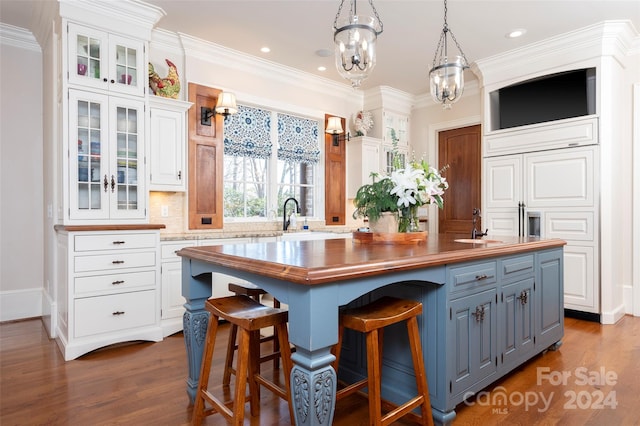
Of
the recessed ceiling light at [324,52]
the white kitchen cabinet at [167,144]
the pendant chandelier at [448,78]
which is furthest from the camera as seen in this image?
the recessed ceiling light at [324,52]

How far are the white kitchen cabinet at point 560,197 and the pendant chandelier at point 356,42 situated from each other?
9.41 feet

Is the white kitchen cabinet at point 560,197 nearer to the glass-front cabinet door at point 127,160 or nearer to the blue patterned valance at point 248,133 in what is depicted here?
the blue patterned valance at point 248,133

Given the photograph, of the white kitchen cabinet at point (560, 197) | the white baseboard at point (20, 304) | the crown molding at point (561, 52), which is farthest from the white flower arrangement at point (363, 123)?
the white baseboard at point (20, 304)

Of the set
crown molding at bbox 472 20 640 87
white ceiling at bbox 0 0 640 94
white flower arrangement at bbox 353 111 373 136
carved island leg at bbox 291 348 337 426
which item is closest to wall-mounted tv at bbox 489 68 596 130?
crown molding at bbox 472 20 640 87

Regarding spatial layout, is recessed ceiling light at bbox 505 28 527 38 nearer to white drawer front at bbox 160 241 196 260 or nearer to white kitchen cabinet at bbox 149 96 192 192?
white kitchen cabinet at bbox 149 96 192 192

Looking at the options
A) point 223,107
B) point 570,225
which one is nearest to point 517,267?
point 570,225

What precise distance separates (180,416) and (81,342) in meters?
1.40

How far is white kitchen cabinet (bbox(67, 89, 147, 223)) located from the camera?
3.06 meters

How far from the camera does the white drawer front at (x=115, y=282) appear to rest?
2973 mm

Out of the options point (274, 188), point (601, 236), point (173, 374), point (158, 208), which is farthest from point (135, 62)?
point (601, 236)

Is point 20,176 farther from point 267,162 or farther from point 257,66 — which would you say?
point 257,66

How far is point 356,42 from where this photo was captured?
2180 millimetres

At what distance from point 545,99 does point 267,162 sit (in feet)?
10.9

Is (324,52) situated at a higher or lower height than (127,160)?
higher
